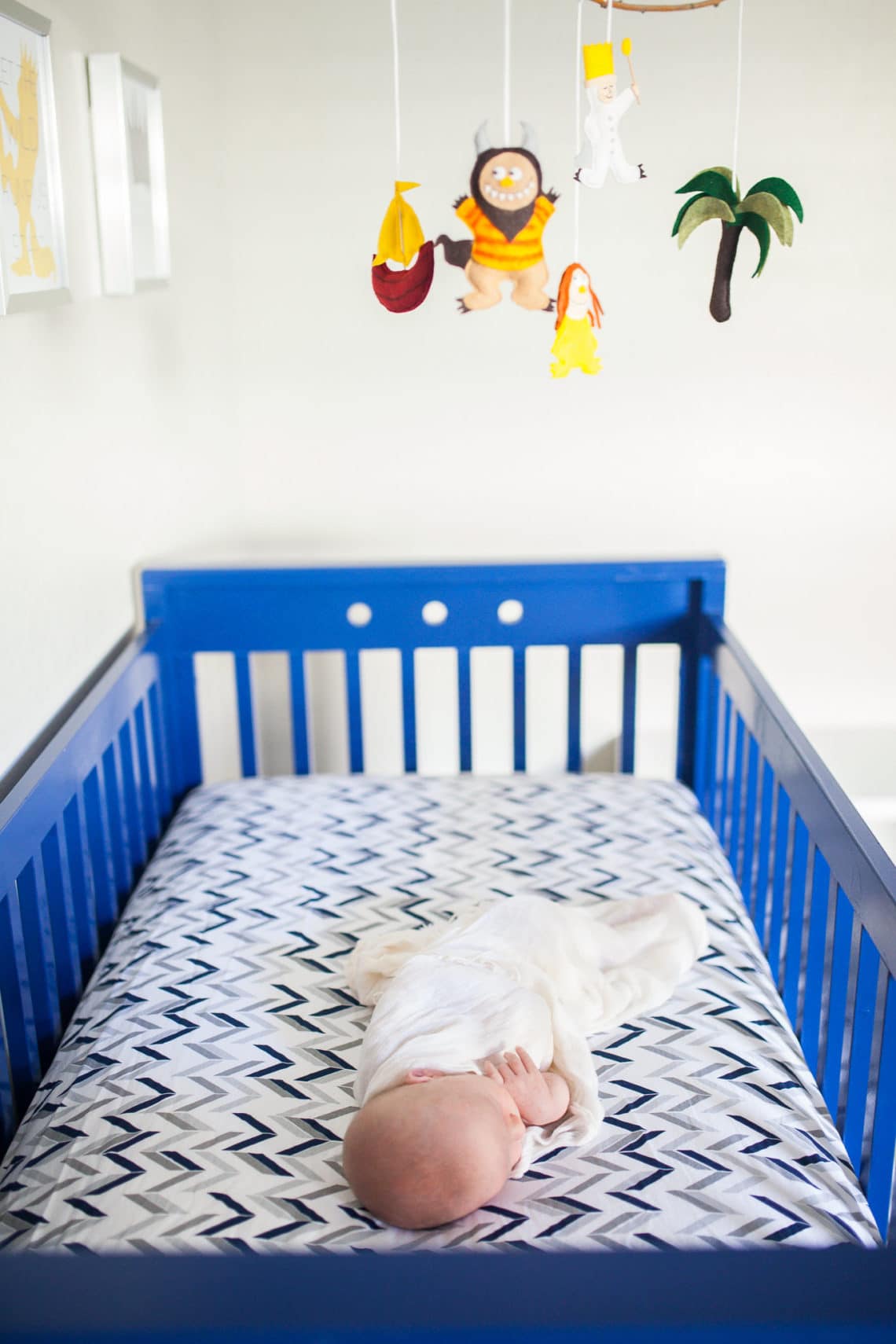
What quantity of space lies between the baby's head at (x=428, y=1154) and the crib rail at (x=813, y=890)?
→ 366mm

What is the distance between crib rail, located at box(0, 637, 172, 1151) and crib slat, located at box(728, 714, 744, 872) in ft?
2.92

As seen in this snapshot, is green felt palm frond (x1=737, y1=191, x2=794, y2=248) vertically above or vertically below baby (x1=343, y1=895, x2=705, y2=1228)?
above

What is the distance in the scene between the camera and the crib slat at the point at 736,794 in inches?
76.6

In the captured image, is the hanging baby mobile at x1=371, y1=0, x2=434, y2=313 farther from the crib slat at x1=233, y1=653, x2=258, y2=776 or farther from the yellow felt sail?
the crib slat at x1=233, y1=653, x2=258, y2=776

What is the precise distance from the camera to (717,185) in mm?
1415

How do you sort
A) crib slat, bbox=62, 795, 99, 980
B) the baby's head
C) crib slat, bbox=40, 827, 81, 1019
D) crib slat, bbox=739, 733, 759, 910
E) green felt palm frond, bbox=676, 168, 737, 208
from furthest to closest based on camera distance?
crib slat, bbox=739, 733, 759, 910
crib slat, bbox=62, 795, 99, 980
crib slat, bbox=40, 827, 81, 1019
green felt palm frond, bbox=676, 168, 737, 208
the baby's head

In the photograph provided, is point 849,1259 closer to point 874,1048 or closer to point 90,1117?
point 874,1048

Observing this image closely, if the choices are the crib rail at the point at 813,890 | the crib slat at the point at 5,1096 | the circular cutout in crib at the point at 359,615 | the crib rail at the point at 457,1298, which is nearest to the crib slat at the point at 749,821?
the crib rail at the point at 813,890

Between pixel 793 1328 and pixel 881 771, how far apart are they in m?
2.16

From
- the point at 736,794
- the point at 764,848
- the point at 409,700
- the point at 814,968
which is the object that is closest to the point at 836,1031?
the point at 814,968

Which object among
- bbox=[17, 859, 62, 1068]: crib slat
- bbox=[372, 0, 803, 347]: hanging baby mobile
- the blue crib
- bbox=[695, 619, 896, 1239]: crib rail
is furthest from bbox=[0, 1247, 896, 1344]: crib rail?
bbox=[372, 0, 803, 347]: hanging baby mobile

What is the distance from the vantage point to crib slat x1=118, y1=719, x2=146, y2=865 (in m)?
1.91

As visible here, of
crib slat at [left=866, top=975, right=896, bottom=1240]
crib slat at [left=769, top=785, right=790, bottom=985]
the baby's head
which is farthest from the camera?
crib slat at [left=769, top=785, right=790, bottom=985]

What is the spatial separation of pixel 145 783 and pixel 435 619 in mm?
558
